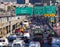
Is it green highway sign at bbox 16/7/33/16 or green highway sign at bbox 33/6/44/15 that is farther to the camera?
green highway sign at bbox 33/6/44/15

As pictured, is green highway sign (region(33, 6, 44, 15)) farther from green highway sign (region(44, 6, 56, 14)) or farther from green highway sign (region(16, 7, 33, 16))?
green highway sign (region(16, 7, 33, 16))

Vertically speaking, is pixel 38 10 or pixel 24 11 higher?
pixel 24 11

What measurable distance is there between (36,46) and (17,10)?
935 centimetres

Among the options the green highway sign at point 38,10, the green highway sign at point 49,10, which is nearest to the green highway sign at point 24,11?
the green highway sign at point 38,10

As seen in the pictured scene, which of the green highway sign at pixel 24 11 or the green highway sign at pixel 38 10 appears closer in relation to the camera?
the green highway sign at pixel 24 11

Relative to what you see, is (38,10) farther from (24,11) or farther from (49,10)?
(24,11)

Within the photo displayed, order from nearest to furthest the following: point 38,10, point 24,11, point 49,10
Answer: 1. point 24,11
2. point 49,10
3. point 38,10

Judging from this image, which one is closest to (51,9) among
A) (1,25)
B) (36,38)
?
(1,25)

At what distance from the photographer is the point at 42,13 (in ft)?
84.7

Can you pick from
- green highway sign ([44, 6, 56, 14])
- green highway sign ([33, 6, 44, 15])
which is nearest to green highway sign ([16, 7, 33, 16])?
green highway sign ([33, 6, 44, 15])

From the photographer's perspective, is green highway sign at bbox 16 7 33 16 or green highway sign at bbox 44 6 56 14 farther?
green highway sign at bbox 44 6 56 14

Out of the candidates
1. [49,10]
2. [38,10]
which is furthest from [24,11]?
[49,10]

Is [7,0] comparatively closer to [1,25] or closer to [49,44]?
[1,25]

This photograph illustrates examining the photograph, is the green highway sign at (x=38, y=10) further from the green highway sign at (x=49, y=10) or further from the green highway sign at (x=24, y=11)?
the green highway sign at (x=24, y=11)
